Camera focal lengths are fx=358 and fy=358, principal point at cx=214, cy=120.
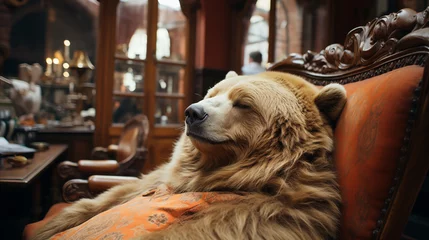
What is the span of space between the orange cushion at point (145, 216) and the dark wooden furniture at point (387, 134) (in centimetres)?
30

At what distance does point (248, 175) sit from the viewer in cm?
97

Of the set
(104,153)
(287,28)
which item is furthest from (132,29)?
(287,28)

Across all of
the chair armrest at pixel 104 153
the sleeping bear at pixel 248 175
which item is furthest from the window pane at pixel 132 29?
the sleeping bear at pixel 248 175

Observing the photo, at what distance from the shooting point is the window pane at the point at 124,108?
4.12 meters

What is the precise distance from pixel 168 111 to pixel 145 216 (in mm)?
3529

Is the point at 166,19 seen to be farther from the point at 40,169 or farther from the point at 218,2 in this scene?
the point at 40,169

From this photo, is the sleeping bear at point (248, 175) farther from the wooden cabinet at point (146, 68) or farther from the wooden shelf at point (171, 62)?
the wooden shelf at point (171, 62)

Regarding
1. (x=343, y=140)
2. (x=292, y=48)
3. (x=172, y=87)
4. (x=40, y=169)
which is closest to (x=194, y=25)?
(x=172, y=87)

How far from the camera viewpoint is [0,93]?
18.5ft

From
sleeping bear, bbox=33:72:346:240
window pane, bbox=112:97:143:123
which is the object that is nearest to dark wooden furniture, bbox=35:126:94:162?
window pane, bbox=112:97:143:123

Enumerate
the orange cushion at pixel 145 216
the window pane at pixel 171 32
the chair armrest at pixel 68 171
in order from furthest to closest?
the window pane at pixel 171 32 → the chair armrest at pixel 68 171 → the orange cushion at pixel 145 216

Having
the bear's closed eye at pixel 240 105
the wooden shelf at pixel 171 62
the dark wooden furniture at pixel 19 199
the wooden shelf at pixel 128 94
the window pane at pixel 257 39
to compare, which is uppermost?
the window pane at pixel 257 39

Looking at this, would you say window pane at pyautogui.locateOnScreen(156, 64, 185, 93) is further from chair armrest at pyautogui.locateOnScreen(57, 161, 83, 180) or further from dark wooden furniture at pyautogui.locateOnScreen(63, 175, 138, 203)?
dark wooden furniture at pyautogui.locateOnScreen(63, 175, 138, 203)

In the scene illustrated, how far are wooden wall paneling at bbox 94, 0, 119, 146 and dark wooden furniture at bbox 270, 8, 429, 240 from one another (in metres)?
3.39
